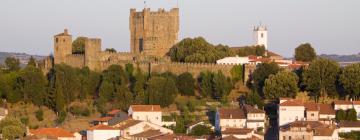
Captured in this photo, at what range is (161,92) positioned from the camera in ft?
181

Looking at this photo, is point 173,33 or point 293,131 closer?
point 293,131

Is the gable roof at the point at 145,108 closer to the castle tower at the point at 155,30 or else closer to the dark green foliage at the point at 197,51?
the dark green foliage at the point at 197,51

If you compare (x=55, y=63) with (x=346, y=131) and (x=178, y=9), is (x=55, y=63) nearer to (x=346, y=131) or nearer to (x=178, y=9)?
(x=178, y=9)

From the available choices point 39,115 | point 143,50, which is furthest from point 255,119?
point 143,50

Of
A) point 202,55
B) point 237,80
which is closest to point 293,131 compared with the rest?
point 237,80

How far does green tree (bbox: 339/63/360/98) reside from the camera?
171 feet

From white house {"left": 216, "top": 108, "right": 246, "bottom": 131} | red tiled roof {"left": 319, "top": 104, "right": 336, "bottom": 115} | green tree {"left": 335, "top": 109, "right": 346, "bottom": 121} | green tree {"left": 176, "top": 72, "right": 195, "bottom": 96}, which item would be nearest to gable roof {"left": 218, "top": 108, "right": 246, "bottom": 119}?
white house {"left": 216, "top": 108, "right": 246, "bottom": 131}

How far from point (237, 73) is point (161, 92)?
534 centimetres

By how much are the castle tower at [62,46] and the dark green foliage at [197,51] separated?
6229 mm

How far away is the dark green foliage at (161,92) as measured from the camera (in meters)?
55.2

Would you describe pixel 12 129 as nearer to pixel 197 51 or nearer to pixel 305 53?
pixel 197 51

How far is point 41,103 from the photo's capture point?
57438 mm

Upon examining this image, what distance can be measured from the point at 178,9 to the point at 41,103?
1515cm

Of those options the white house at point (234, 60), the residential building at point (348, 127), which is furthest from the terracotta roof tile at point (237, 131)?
the white house at point (234, 60)
